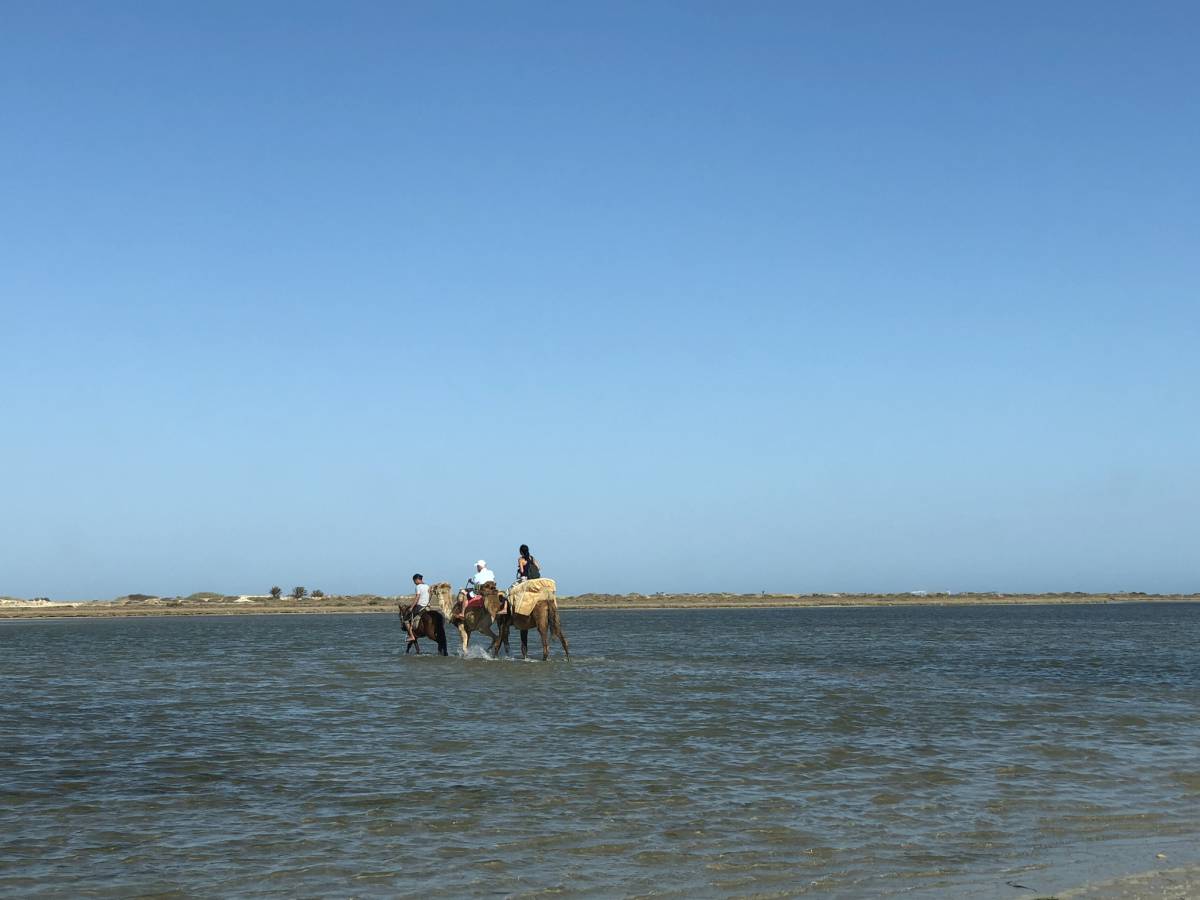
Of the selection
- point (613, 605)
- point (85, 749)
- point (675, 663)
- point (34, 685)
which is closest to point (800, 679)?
point (675, 663)

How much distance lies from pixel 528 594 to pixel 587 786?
17.8 meters

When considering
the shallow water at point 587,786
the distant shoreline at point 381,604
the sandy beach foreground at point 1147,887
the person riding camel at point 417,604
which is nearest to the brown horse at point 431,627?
the person riding camel at point 417,604

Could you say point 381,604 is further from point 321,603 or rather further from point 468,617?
point 468,617

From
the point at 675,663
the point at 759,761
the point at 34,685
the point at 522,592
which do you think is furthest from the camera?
the point at 675,663

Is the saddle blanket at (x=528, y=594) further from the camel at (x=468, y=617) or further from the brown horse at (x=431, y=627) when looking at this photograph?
the brown horse at (x=431, y=627)

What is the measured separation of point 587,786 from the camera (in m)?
12.2

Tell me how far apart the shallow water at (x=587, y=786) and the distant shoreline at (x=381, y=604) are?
→ 94450 mm

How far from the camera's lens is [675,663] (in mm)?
32625

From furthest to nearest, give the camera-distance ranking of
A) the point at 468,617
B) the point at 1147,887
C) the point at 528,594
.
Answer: the point at 468,617, the point at 528,594, the point at 1147,887

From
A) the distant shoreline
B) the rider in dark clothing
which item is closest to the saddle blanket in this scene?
the rider in dark clothing

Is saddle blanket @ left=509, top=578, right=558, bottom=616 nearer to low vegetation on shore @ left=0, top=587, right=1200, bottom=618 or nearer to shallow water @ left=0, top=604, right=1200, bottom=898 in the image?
shallow water @ left=0, top=604, right=1200, bottom=898

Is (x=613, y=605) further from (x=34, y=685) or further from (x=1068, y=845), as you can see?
(x=1068, y=845)

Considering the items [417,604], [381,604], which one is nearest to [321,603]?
[381,604]

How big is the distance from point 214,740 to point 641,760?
21.7 feet
